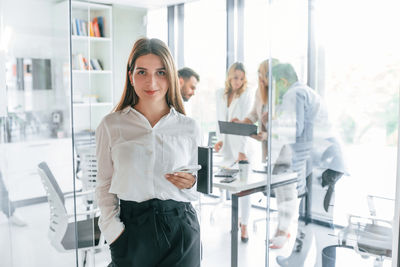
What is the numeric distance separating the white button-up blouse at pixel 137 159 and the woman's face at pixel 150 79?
92mm

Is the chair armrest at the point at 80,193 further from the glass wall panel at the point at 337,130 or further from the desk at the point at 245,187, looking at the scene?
the glass wall panel at the point at 337,130

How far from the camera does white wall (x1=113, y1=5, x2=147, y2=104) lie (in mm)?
2039

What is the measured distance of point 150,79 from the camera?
75.5 inches

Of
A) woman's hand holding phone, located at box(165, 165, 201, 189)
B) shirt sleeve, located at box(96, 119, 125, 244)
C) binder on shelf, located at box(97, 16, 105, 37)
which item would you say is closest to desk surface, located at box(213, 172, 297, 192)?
woman's hand holding phone, located at box(165, 165, 201, 189)

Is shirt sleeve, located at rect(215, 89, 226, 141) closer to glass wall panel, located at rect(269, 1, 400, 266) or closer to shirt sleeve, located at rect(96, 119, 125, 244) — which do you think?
glass wall panel, located at rect(269, 1, 400, 266)

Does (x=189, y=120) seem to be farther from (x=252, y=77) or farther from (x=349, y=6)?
(x=349, y=6)

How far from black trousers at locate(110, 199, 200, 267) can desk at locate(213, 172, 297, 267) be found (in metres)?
0.31

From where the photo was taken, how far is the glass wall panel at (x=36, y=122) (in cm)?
229

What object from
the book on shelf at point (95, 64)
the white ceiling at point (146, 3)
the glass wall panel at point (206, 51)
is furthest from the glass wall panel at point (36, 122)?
the glass wall panel at point (206, 51)

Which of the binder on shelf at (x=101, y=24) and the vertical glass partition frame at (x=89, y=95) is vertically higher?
the binder on shelf at (x=101, y=24)

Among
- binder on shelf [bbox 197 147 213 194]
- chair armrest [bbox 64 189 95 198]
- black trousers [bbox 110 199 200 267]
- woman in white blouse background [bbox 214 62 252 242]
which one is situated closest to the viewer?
black trousers [bbox 110 199 200 267]

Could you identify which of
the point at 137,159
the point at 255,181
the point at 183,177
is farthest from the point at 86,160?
the point at 255,181

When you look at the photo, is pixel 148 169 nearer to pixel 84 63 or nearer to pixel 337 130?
pixel 84 63

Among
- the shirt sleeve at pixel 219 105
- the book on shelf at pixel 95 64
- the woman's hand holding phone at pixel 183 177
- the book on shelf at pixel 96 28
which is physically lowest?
the woman's hand holding phone at pixel 183 177
